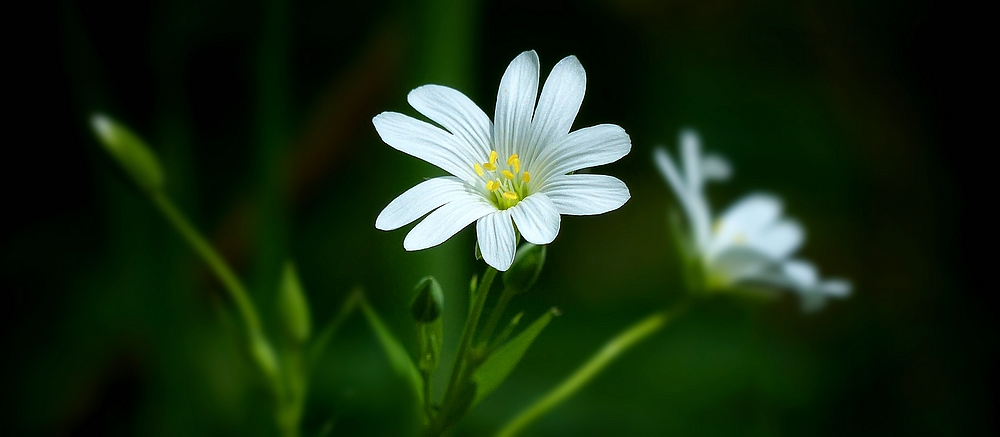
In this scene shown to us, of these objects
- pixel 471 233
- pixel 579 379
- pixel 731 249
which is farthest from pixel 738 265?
pixel 471 233

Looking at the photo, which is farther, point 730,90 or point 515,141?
point 730,90

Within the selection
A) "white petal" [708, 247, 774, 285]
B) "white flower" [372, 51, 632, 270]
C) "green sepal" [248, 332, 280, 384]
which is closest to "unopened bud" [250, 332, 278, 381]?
"green sepal" [248, 332, 280, 384]

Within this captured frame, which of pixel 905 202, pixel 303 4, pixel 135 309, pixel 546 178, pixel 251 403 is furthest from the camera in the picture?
pixel 905 202

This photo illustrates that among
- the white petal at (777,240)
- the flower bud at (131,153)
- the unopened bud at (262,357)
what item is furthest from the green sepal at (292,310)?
the white petal at (777,240)

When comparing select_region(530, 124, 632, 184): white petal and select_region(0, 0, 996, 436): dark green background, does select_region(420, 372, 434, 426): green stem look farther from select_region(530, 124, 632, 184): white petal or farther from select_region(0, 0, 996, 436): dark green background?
select_region(0, 0, 996, 436): dark green background

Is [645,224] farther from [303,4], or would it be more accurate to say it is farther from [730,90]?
[303,4]

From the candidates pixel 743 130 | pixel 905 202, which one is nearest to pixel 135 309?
pixel 743 130

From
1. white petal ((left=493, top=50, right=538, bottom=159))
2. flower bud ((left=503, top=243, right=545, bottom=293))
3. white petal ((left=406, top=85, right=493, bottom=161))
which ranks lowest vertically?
flower bud ((left=503, top=243, right=545, bottom=293))

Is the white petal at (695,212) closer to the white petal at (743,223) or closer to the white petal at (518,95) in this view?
the white petal at (743,223)
